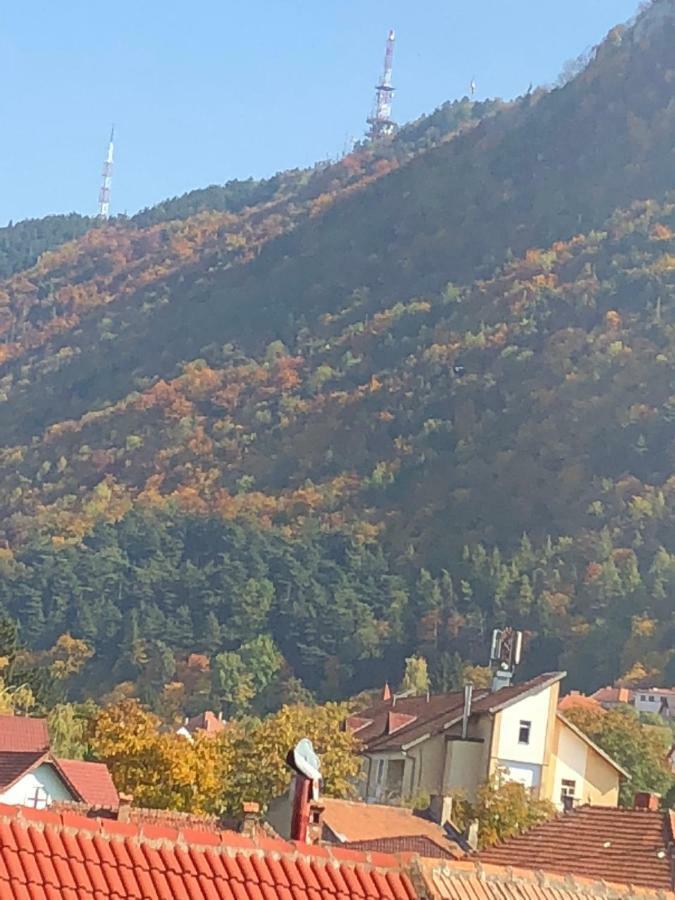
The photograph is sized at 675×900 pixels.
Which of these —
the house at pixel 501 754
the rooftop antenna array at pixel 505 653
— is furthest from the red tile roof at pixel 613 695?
the house at pixel 501 754

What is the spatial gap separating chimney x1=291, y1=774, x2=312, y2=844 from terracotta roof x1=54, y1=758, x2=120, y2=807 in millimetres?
29345

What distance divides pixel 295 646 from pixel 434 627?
1325 centimetres

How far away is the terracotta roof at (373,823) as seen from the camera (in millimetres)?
39344

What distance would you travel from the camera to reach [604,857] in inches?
730

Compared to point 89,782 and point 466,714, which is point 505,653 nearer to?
point 466,714

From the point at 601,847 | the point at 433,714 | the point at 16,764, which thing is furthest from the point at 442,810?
the point at 601,847

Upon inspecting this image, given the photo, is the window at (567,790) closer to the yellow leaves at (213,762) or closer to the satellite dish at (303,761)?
the yellow leaves at (213,762)

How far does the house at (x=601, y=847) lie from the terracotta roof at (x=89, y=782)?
789 inches

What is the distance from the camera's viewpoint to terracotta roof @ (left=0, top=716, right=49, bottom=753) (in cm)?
4556

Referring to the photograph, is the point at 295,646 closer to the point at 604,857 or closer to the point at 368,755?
the point at 368,755

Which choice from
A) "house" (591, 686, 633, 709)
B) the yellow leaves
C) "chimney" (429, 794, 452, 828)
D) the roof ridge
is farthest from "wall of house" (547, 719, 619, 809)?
"house" (591, 686, 633, 709)

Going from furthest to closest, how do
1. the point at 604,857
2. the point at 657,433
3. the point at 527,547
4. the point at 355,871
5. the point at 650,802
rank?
the point at 657,433 < the point at 527,547 < the point at 650,802 < the point at 604,857 < the point at 355,871

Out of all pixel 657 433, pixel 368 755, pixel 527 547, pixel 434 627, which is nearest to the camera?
pixel 368 755

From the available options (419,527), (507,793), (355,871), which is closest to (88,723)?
(507,793)
